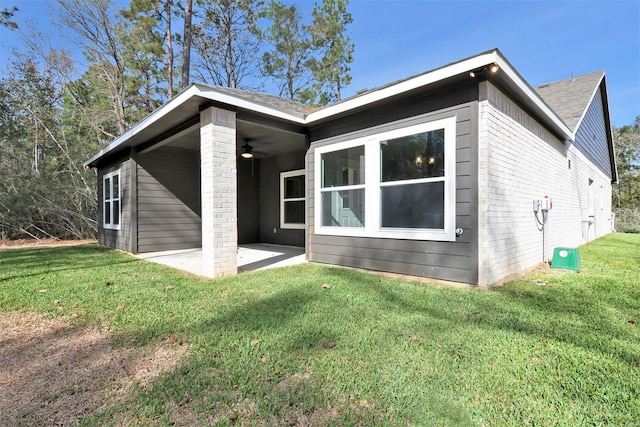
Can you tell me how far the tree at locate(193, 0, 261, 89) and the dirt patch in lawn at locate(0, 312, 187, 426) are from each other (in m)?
15.1

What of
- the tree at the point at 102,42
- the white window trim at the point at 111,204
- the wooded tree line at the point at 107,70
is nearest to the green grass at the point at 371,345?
the white window trim at the point at 111,204

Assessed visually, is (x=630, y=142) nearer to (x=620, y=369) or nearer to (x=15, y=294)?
(x=620, y=369)

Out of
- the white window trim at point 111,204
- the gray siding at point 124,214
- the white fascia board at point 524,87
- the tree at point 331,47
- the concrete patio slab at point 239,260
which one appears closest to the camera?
the white fascia board at point 524,87

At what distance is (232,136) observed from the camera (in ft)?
15.3

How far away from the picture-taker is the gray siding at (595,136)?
8711 millimetres

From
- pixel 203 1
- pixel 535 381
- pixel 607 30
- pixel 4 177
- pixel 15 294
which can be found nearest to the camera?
pixel 535 381

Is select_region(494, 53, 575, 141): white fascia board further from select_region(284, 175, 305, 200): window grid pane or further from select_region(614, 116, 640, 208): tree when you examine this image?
select_region(614, 116, 640, 208): tree

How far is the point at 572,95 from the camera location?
9.23 meters

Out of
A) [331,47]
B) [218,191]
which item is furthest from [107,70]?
[218,191]

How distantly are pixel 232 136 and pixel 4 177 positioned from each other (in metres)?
11.7

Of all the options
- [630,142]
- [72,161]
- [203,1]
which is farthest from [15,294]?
[630,142]

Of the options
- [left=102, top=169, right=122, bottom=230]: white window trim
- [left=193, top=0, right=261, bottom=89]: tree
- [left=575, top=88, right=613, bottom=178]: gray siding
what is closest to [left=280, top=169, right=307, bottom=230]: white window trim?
[left=102, top=169, right=122, bottom=230]: white window trim

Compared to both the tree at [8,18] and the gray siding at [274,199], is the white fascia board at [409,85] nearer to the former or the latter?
the gray siding at [274,199]

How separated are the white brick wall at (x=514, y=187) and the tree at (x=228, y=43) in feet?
45.8
